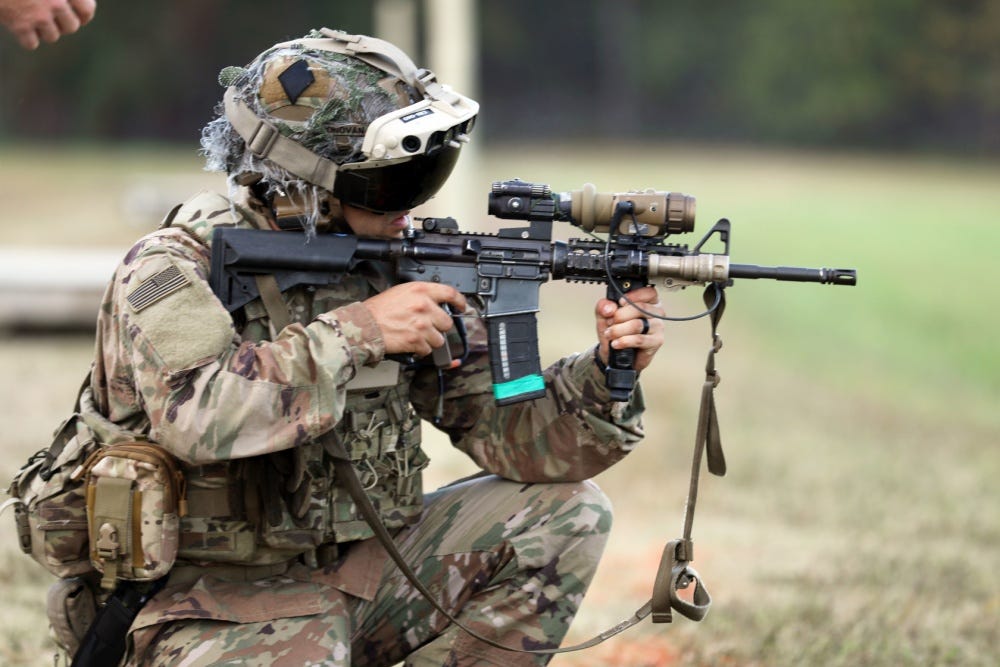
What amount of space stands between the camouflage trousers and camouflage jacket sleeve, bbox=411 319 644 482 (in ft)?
0.26

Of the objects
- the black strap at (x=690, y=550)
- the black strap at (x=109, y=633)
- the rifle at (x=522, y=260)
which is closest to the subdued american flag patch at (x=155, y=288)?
the rifle at (x=522, y=260)

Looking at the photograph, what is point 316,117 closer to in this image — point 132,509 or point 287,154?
point 287,154

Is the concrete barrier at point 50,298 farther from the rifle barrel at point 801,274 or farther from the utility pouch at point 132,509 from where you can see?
the rifle barrel at point 801,274

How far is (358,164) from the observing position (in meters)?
3.47

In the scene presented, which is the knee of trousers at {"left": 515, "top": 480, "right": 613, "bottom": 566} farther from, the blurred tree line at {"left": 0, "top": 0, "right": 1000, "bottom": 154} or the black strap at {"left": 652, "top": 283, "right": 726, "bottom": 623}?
the blurred tree line at {"left": 0, "top": 0, "right": 1000, "bottom": 154}

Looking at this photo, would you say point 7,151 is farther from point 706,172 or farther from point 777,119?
point 777,119

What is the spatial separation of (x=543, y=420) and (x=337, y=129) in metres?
1.09

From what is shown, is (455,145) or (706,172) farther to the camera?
(706,172)

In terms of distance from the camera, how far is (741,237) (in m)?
22.9

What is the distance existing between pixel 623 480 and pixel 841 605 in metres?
2.93

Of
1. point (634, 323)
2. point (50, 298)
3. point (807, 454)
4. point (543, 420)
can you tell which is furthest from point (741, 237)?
point (634, 323)

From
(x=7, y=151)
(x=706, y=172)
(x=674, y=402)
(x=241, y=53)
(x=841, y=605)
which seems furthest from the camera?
(x=241, y=53)

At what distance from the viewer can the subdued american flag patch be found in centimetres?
329

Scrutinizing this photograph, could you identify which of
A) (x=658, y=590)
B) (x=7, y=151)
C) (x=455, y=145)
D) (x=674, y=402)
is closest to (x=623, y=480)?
(x=674, y=402)
